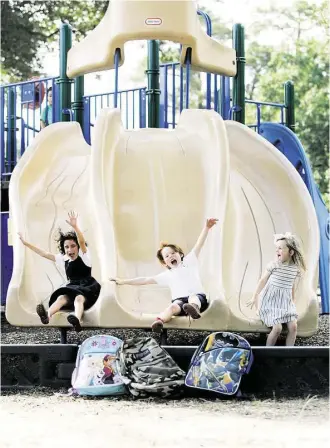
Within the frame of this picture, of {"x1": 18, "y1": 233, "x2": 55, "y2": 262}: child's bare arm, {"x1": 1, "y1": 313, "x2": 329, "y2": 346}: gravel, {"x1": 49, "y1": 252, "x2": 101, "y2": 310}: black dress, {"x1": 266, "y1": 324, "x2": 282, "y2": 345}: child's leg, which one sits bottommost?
{"x1": 1, "y1": 313, "x2": 329, "y2": 346}: gravel

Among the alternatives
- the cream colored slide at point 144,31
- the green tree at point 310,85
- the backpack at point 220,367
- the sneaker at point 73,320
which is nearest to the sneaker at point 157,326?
the backpack at point 220,367

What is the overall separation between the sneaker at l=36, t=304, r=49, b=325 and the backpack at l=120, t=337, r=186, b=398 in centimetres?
84

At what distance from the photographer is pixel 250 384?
5676mm

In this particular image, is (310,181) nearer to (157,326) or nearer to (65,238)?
(65,238)

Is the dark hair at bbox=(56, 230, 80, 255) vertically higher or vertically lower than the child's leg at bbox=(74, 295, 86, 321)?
higher

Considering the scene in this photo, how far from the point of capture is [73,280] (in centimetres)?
652

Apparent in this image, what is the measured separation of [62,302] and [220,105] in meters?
3.96

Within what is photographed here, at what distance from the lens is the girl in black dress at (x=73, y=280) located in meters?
6.33

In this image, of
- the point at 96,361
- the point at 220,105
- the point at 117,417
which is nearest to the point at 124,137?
the point at 220,105

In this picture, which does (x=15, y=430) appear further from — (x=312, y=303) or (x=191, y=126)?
(x=191, y=126)

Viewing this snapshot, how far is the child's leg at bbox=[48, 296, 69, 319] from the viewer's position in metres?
6.33

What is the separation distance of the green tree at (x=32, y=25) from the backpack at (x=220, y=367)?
13942 millimetres

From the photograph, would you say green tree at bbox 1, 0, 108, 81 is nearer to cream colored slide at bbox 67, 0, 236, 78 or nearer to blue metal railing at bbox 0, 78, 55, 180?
Answer: blue metal railing at bbox 0, 78, 55, 180

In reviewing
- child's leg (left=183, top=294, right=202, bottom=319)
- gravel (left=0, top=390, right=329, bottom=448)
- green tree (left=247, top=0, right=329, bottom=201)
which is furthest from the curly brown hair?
green tree (left=247, top=0, right=329, bottom=201)
